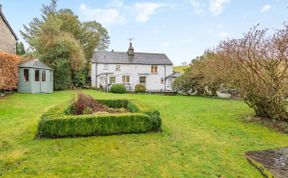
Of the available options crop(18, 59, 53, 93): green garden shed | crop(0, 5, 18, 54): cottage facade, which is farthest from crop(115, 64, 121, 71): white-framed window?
crop(0, 5, 18, 54): cottage facade

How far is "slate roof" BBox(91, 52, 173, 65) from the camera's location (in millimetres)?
31266

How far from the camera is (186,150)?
5.97 metres

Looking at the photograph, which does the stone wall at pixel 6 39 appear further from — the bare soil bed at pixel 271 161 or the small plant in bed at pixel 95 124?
the bare soil bed at pixel 271 161


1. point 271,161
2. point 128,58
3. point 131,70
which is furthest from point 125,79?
point 271,161

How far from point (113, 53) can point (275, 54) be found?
26.6m

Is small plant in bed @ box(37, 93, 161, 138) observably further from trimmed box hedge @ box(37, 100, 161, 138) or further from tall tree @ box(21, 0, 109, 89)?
tall tree @ box(21, 0, 109, 89)

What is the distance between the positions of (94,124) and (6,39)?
68.5 ft

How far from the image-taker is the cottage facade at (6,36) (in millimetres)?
21312

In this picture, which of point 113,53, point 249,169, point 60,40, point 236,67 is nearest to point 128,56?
point 113,53

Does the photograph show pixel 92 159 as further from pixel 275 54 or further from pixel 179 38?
pixel 179 38

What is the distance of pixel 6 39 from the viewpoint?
22.4 metres

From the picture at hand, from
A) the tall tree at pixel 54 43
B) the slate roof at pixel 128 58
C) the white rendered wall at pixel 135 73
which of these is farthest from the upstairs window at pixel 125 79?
the tall tree at pixel 54 43

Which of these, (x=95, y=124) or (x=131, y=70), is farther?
(x=131, y=70)

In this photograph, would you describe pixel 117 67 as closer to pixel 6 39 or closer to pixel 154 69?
pixel 154 69
